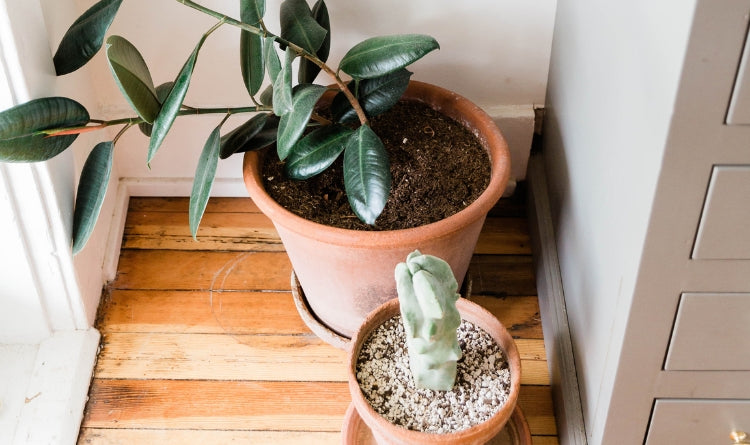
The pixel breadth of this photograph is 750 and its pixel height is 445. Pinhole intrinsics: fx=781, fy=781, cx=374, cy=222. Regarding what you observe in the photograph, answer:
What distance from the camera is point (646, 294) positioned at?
0.98 metres

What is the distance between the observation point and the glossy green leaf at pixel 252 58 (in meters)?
1.37

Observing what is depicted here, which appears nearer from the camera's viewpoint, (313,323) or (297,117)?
(297,117)

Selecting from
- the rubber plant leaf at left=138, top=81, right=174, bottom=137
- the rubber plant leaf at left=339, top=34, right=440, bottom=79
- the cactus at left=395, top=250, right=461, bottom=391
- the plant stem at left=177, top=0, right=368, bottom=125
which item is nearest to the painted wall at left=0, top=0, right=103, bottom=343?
Answer: the rubber plant leaf at left=138, top=81, right=174, bottom=137

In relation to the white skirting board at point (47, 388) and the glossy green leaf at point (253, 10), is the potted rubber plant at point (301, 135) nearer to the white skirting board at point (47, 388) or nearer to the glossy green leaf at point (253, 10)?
the glossy green leaf at point (253, 10)

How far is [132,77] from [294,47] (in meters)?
0.26

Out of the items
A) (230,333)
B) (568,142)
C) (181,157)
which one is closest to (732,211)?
(568,142)

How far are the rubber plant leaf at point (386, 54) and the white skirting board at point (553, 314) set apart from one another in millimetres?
521

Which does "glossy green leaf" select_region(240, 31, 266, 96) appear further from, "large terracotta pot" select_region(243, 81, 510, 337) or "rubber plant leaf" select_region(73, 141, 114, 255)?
"rubber plant leaf" select_region(73, 141, 114, 255)

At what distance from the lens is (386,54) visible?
1.31 meters

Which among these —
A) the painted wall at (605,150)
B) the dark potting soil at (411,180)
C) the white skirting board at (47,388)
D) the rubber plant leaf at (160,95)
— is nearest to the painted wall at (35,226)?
the white skirting board at (47,388)

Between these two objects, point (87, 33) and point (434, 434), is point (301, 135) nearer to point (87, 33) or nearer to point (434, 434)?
point (87, 33)

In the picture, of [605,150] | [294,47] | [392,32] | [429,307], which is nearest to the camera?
[429,307]

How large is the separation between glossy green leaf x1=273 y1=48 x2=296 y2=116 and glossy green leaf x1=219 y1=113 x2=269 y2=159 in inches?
8.7

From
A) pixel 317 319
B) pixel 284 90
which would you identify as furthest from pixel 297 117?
pixel 317 319
